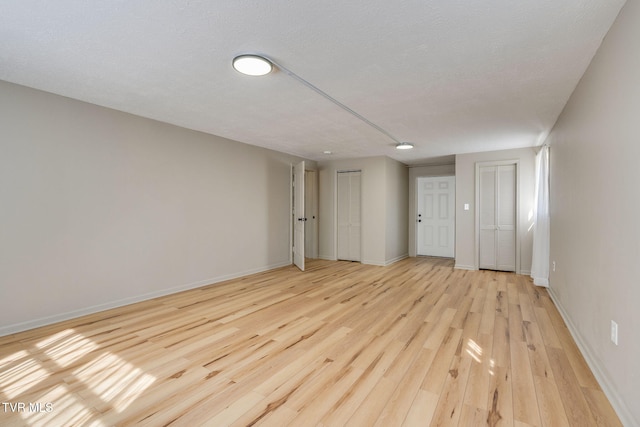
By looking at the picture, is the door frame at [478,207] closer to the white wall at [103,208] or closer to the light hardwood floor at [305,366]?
the light hardwood floor at [305,366]

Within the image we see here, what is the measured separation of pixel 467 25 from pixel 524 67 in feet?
3.07

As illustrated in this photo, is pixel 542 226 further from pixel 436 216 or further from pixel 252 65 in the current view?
pixel 252 65

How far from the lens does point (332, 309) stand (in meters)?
3.53

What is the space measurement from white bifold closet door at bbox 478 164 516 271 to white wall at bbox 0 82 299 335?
4702mm

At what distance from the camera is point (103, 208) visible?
3.46 m

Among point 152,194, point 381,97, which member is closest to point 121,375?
point 152,194

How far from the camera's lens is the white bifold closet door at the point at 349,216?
6766mm

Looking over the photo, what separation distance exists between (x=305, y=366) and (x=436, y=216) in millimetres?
6296

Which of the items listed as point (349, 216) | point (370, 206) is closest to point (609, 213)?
point (370, 206)

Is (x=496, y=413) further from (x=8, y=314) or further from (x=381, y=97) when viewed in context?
(x=8, y=314)

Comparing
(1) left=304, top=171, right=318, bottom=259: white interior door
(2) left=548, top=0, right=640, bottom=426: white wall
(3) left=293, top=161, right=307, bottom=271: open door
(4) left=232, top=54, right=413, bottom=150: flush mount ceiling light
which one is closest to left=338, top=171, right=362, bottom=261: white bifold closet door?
(1) left=304, top=171, right=318, bottom=259: white interior door

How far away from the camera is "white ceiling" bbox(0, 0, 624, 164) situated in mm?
1774

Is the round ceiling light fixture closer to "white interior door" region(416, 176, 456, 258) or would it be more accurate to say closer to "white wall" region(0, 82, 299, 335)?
"white wall" region(0, 82, 299, 335)

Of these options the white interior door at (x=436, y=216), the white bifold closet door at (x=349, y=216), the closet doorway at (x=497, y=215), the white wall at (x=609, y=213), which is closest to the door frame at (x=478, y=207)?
the closet doorway at (x=497, y=215)
